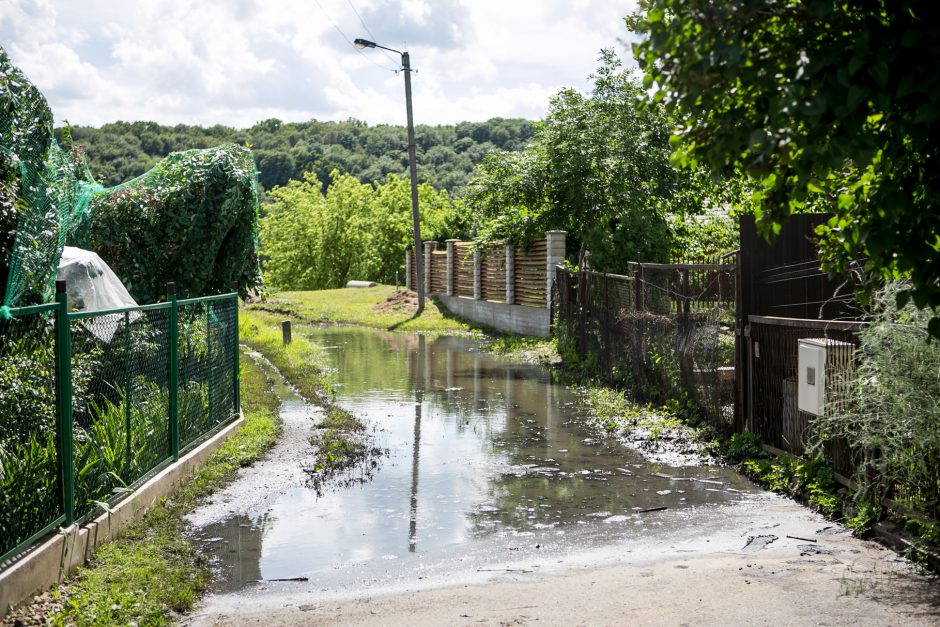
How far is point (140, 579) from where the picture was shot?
5.82m

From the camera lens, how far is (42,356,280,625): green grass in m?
5.27

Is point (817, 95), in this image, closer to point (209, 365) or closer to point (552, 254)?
point (209, 365)

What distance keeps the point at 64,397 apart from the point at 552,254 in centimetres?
1755

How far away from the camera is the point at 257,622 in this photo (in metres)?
5.35

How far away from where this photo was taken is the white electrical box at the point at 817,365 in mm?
7355

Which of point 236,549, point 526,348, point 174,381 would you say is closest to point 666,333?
point 174,381

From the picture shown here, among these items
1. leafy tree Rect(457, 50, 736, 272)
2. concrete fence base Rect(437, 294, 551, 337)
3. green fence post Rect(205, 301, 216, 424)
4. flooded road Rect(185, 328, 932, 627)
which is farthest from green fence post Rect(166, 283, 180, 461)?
concrete fence base Rect(437, 294, 551, 337)

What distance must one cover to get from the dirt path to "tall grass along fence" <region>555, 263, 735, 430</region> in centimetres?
397

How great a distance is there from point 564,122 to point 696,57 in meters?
20.2

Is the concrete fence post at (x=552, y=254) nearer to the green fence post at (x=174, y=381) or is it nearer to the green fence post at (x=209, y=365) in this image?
the green fence post at (x=209, y=365)

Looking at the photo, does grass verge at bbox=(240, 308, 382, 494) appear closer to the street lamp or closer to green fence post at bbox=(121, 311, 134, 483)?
green fence post at bbox=(121, 311, 134, 483)

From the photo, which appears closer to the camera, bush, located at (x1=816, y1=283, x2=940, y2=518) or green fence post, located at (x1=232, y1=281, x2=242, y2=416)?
bush, located at (x1=816, y1=283, x2=940, y2=518)

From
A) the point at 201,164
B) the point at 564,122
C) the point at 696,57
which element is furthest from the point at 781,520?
the point at 564,122

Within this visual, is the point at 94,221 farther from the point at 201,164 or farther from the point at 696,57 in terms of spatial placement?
the point at 696,57
